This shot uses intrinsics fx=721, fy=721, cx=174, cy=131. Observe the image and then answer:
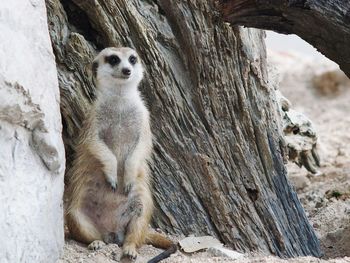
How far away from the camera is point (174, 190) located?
363 cm

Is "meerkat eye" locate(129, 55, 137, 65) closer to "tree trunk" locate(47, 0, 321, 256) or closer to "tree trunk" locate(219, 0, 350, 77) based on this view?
"tree trunk" locate(47, 0, 321, 256)

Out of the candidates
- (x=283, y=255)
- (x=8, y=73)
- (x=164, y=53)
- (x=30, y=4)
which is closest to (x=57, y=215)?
(x=8, y=73)

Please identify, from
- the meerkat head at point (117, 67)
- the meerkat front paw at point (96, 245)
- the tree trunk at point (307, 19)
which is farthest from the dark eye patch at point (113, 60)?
the meerkat front paw at point (96, 245)

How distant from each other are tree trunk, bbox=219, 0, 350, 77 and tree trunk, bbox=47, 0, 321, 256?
34 centimetres

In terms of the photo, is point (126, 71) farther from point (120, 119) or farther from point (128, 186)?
point (128, 186)

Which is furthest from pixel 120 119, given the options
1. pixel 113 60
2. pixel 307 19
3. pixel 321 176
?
pixel 321 176

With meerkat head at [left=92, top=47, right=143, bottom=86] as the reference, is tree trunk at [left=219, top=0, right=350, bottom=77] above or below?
above

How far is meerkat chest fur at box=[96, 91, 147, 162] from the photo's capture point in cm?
352

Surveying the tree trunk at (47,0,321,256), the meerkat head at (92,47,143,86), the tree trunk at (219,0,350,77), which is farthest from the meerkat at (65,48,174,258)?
the tree trunk at (219,0,350,77)

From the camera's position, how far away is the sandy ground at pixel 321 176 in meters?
3.21

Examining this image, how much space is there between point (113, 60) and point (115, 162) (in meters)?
0.50

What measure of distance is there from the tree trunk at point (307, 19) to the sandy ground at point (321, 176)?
0.90 metres

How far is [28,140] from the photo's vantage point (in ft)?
8.68

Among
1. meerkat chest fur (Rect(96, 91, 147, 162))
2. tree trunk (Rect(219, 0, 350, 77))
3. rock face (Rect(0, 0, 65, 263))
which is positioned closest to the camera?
rock face (Rect(0, 0, 65, 263))
